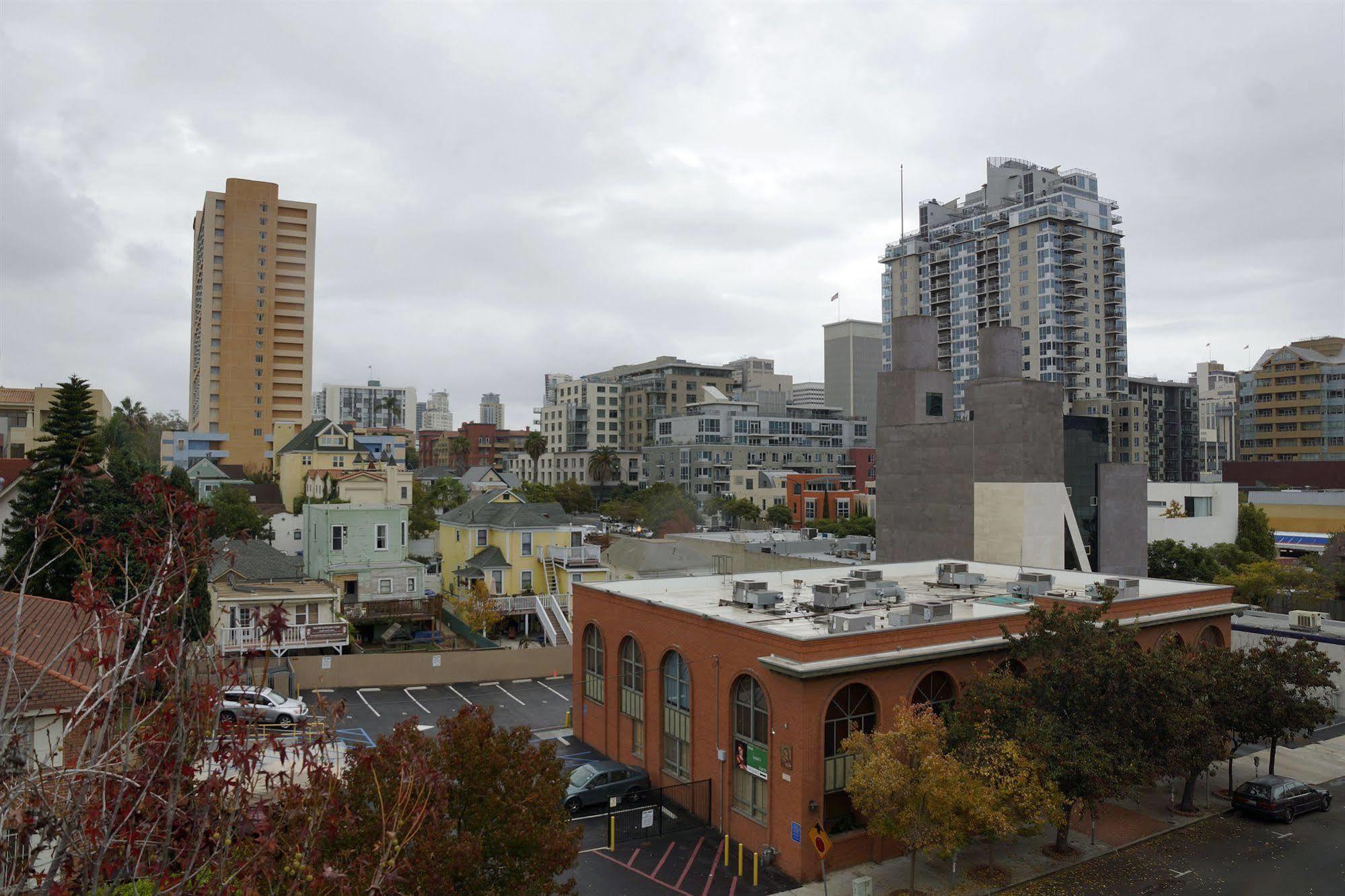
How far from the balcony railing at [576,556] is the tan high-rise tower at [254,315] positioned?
307 ft

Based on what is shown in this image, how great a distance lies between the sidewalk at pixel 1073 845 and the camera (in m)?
22.2

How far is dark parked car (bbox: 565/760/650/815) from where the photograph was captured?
26500 mm

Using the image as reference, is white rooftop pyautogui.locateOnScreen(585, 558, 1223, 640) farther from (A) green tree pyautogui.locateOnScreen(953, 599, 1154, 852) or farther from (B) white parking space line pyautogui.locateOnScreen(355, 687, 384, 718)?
(B) white parking space line pyautogui.locateOnScreen(355, 687, 384, 718)

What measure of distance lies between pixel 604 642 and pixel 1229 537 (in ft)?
240

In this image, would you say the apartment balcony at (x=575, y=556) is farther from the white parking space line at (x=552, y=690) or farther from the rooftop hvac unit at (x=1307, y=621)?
the rooftop hvac unit at (x=1307, y=621)

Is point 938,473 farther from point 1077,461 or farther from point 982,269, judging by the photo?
point 982,269

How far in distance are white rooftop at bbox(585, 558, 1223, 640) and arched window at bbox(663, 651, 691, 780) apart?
206 centimetres

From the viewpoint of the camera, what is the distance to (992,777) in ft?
68.7

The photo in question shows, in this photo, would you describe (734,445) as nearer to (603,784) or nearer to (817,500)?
(817,500)

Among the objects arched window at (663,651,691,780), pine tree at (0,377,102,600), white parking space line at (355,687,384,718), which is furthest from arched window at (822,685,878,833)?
pine tree at (0,377,102,600)

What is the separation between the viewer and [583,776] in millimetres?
27250

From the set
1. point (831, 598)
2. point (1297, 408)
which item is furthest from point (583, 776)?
point (1297, 408)

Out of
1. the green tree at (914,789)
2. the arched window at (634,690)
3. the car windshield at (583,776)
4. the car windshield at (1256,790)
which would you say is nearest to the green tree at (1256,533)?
the car windshield at (1256,790)

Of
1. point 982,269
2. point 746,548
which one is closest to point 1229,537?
point 746,548
